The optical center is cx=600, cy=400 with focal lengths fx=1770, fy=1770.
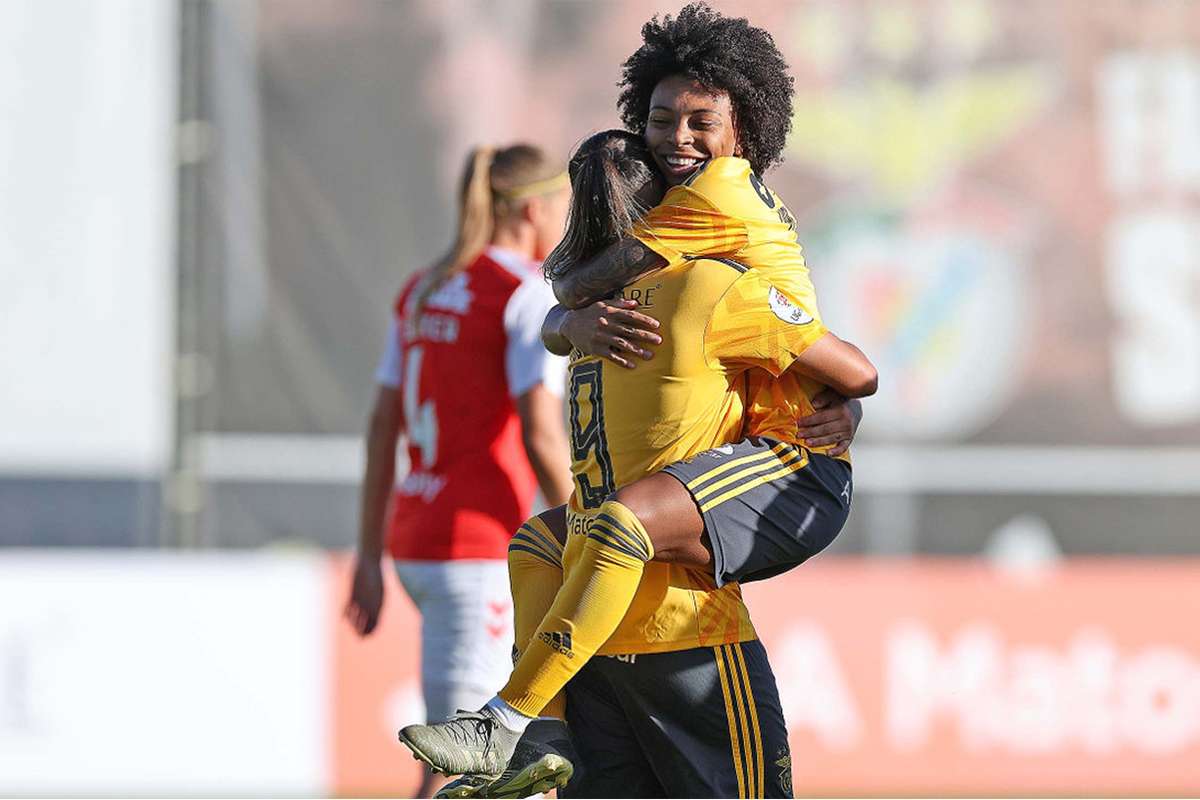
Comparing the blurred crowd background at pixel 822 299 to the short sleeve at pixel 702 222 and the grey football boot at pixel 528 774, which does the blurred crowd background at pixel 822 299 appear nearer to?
the grey football boot at pixel 528 774

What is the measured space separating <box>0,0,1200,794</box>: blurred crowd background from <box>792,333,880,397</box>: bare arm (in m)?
4.87

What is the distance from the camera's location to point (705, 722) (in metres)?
3.15

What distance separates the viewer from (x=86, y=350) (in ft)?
29.7

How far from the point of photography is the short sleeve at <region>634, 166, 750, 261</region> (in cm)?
306

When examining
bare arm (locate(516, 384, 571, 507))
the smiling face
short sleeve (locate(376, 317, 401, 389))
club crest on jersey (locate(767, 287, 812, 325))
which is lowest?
bare arm (locate(516, 384, 571, 507))

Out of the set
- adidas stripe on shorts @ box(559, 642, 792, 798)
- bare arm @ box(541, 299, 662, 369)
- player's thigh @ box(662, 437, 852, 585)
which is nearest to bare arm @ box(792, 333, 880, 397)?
player's thigh @ box(662, 437, 852, 585)

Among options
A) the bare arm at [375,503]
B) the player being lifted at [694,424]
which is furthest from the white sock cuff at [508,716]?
the bare arm at [375,503]

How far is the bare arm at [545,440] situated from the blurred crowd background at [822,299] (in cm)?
341

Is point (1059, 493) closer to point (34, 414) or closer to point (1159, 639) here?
point (1159, 639)

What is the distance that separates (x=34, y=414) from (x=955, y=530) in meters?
4.90

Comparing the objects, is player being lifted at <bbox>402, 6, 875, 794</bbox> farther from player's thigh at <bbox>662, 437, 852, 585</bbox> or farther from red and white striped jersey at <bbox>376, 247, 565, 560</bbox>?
red and white striped jersey at <bbox>376, 247, 565, 560</bbox>

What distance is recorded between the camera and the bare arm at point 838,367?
3062mm

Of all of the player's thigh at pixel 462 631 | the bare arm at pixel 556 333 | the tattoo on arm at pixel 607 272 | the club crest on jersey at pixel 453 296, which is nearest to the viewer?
the tattoo on arm at pixel 607 272

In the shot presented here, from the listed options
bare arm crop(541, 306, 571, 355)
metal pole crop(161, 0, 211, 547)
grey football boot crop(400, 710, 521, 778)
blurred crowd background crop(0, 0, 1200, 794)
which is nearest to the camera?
grey football boot crop(400, 710, 521, 778)
